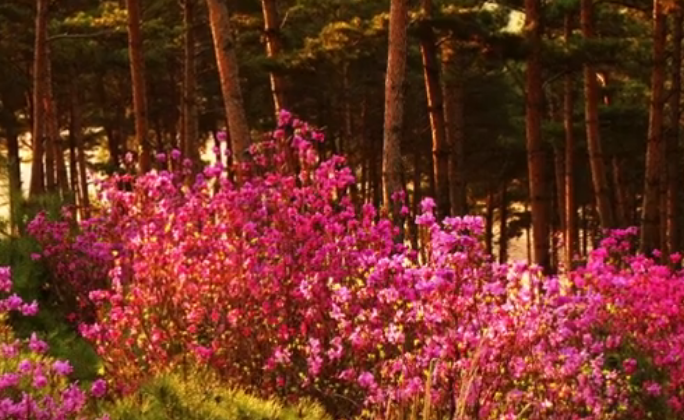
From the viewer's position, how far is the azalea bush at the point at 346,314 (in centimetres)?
489

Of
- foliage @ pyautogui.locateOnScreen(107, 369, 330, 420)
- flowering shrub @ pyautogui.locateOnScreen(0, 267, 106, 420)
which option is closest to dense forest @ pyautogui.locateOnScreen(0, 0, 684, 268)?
foliage @ pyautogui.locateOnScreen(107, 369, 330, 420)

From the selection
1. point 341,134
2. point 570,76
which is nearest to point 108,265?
point 570,76

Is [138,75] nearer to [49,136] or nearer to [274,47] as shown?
[274,47]

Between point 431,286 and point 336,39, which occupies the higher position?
point 336,39

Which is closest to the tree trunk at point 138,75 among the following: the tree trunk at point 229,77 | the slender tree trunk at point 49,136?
the tree trunk at point 229,77

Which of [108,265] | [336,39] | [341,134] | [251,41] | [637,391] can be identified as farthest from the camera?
[341,134]

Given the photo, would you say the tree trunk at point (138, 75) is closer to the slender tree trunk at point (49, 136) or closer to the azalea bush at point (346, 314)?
the slender tree trunk at point (49, 136)

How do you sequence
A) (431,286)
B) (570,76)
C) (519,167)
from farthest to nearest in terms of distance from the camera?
(519,167)
(570,76)
(431,286)

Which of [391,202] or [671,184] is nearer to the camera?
[391,202]

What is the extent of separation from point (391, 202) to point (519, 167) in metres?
24.4

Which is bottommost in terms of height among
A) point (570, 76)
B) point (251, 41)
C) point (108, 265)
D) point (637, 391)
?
point (637, 391)

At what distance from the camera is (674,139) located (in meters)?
19.9

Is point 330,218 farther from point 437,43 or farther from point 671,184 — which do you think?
point 671,184

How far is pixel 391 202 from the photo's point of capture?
9930mm
